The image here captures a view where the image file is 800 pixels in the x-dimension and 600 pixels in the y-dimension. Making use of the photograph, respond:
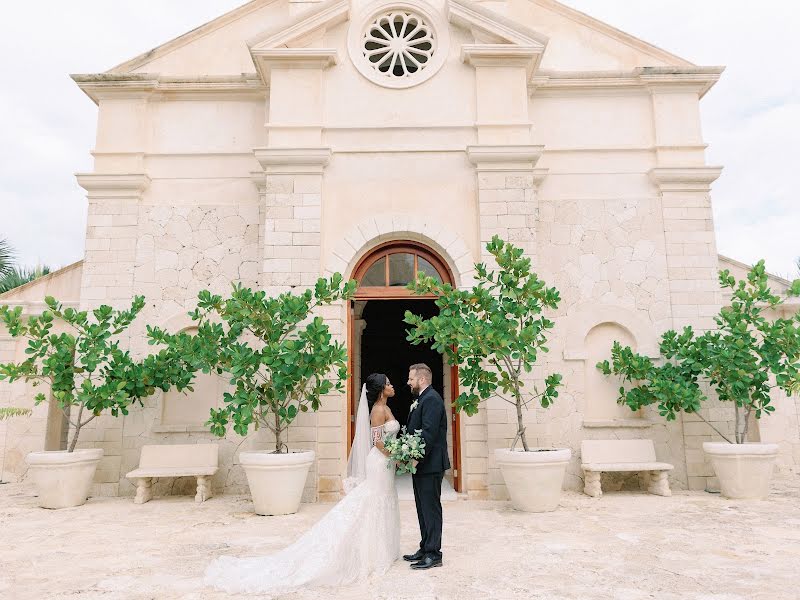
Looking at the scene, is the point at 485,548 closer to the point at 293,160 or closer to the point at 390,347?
the point at 293,160

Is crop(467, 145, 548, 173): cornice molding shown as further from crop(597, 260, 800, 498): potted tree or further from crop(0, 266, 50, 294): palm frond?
crop(0, 266, 50, 294): palm frond

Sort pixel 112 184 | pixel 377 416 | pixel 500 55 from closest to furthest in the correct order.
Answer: pixel 377 416
pixel 500 55
pixel 112 184

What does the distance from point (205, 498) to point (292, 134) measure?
5375 mm

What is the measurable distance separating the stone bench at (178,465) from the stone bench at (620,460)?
16.9 feet

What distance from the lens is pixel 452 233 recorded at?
8297 mm

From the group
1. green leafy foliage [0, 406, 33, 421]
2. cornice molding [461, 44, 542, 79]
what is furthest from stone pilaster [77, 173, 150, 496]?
cornice molding [461, 44, 542, 79]

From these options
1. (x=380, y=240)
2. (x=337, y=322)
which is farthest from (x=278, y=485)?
(x=380, y=240)

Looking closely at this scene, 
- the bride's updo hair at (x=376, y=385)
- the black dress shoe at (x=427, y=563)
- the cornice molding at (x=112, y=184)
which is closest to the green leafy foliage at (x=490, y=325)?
the bride's updo hair at (x=376, y=385)

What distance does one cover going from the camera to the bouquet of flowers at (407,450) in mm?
4555

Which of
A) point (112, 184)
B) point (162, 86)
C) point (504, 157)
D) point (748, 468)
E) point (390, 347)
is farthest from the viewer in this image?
point (390, 347)

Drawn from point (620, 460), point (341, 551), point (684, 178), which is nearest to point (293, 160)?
point (341, 551)

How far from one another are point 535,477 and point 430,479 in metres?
2.46

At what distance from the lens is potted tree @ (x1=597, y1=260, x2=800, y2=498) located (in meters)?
7.33

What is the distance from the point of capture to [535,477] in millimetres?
6660
